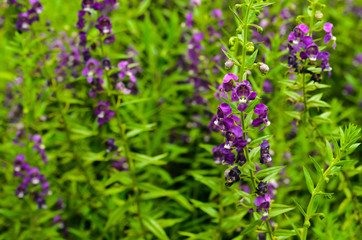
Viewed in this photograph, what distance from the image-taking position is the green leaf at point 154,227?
3.38 metres

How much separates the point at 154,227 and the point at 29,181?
1299mm

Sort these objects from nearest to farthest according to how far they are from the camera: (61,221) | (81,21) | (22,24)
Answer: (81,21) → (22,24) → (61,221)

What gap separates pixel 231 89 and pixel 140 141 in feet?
8.82

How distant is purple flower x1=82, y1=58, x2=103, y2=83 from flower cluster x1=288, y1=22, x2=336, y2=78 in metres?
1.60

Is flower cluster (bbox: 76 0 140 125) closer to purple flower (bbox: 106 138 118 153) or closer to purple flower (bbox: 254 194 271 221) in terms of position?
purple flower (bbox: 106 138 118 153)

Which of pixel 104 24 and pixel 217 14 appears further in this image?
pixel 217 14

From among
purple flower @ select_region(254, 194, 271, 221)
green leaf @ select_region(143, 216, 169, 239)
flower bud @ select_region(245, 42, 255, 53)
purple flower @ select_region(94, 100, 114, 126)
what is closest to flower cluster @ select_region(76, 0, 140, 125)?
purple flower @ select_region(94, 100, 114, 126)

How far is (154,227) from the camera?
3471mm

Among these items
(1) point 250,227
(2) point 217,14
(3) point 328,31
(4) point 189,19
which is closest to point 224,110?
(1) point 250,227

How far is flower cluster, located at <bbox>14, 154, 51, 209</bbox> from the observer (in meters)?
3.65

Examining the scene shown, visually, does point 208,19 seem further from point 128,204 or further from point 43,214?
point 43,214

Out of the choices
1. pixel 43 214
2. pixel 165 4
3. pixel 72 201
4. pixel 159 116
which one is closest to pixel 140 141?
pixel 159 116

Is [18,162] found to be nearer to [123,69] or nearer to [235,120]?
[123,69]

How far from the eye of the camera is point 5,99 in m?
5.70
